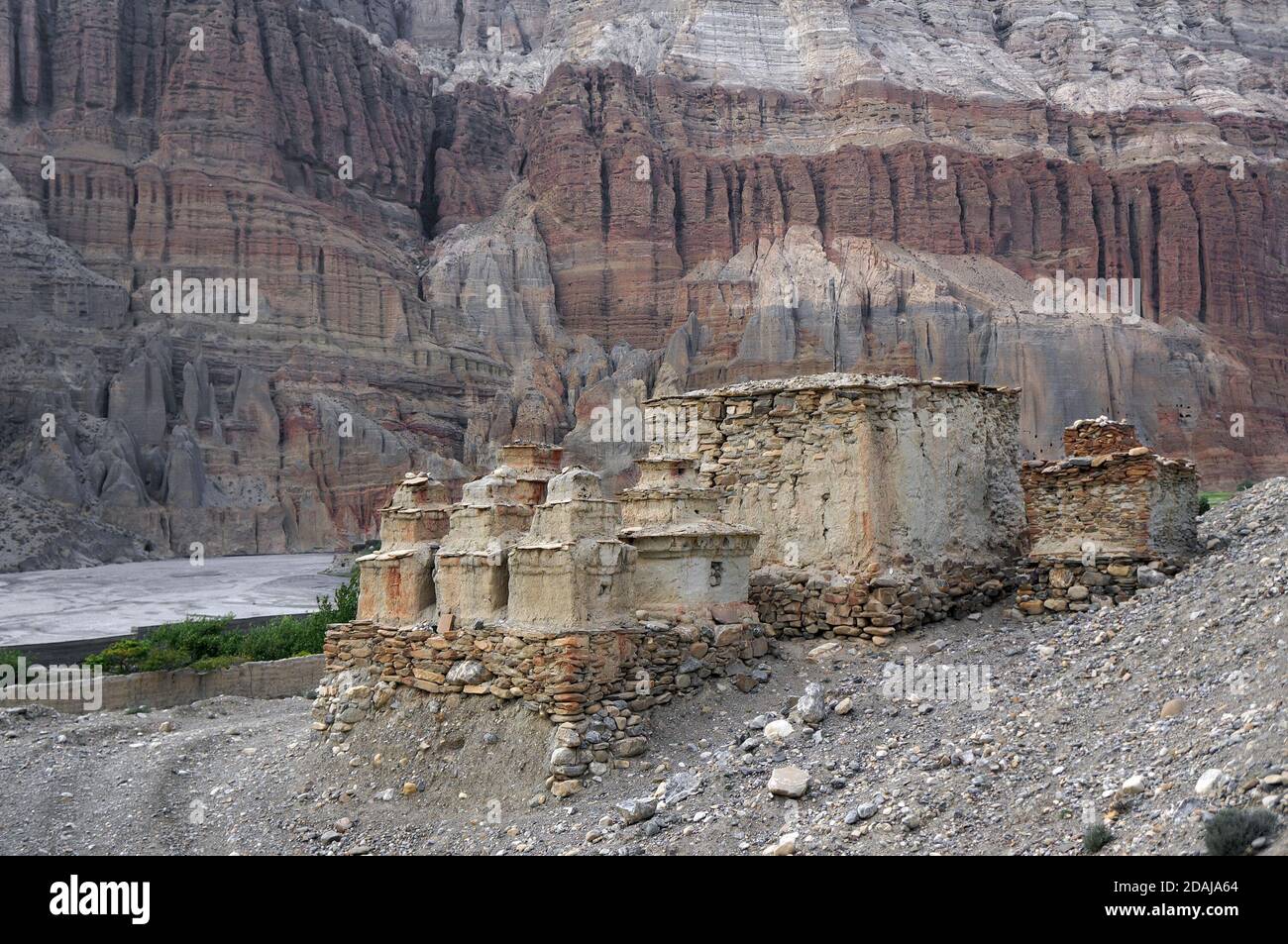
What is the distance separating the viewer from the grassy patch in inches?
867

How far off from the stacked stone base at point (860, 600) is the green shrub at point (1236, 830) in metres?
6.75

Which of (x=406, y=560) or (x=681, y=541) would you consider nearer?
(x=681, y=541)

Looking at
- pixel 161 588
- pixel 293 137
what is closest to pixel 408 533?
pixel 161 588

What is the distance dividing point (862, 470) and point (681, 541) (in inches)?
102

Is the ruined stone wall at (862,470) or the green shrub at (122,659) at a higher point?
the ruined stone wall at (862,470)

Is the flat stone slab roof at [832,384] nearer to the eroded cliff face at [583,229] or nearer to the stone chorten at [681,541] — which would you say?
the stone chorten at [681,541]

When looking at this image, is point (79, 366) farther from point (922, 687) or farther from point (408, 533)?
point (922, 687)

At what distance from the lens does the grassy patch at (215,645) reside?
22.0m

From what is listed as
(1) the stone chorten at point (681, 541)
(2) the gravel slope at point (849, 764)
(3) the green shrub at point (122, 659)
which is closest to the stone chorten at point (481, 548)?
(2) the gravel slope at point (849, 764)

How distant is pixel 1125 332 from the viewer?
274ft

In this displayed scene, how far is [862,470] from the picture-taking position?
12.9 m

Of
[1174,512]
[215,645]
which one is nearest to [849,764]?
[1174,512]

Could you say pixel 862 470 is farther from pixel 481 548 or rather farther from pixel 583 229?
pixel 583 229

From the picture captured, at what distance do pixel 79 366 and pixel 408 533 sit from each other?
6628 cm
